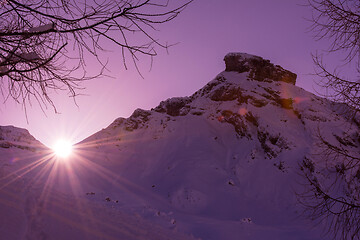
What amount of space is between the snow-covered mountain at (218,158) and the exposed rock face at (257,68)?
0.41 feet

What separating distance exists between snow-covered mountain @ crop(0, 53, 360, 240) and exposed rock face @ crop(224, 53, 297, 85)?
4.9 inches

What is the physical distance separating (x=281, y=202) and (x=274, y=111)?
1094 cm

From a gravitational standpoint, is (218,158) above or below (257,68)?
below

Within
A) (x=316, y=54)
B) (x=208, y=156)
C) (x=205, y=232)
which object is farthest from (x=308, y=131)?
(x=316, y=54)

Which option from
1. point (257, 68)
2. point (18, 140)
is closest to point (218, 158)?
point (257, 68)

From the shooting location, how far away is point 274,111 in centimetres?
2683

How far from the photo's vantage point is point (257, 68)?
33250 millimetres

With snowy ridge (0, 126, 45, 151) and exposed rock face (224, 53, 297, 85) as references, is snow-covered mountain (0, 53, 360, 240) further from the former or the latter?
snowy ridge (0, 126, 45, 151)

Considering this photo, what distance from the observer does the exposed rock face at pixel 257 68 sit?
32625 mm

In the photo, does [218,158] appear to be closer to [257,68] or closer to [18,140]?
[257,68]

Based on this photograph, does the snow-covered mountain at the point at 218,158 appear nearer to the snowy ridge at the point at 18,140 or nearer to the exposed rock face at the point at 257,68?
the exposed rock face at the point at 257,68

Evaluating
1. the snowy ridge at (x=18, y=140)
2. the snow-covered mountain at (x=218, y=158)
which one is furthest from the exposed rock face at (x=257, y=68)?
the snowy ridge at (x=18, y=140)

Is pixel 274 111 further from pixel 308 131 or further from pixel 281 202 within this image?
pixel 281 202

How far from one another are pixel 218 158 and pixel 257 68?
15.2 metres
